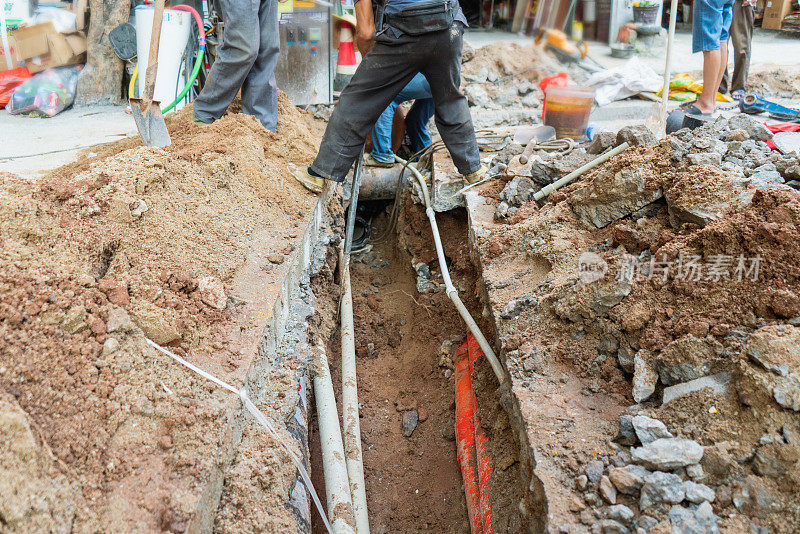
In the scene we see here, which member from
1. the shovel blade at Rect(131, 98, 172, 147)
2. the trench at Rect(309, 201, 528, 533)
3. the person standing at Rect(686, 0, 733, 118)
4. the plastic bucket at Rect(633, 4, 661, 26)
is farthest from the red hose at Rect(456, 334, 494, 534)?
the plastic bucket at Rect(633, 4, 661, 26)

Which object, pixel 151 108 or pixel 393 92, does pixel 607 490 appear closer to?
pixel 393 92

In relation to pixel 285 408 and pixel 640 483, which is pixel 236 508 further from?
pixel 640 483

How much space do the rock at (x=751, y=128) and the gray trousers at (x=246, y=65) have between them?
8.98 ft

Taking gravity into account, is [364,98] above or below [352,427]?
above

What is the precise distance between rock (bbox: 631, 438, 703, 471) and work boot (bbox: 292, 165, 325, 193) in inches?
95.8

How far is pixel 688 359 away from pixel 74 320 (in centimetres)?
189

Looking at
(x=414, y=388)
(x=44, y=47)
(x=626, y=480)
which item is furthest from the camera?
(x=44, y=47)

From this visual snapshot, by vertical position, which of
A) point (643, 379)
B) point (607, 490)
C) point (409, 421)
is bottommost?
point (409, 421)

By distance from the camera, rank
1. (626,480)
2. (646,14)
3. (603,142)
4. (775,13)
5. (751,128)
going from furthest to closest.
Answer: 1. (775,13)
2. (646,14)
3. (603,142)
4. (751,128)
5. (626,480)

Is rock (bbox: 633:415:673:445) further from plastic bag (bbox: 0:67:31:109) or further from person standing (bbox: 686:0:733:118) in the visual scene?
plastic bag (bbox: 0:67:31:109)

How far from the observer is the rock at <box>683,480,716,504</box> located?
1582mm

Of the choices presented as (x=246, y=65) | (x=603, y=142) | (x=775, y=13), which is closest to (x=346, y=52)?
(x=246, y=65)

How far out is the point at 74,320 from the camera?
1.87m

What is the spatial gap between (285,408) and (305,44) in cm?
405
